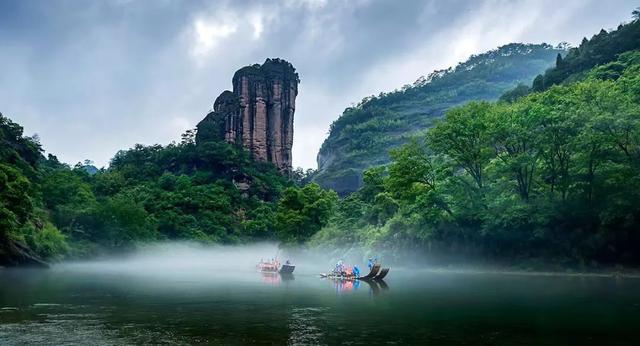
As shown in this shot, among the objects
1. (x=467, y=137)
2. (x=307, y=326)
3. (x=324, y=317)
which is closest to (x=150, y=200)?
(x=467, y=137)

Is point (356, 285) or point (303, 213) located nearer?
point (356, 285)

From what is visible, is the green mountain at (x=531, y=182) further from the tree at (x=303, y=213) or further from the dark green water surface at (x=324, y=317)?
the tree at (x=303, y=213)

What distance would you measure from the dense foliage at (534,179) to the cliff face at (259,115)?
310 ft

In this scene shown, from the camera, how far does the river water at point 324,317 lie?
14.1 m

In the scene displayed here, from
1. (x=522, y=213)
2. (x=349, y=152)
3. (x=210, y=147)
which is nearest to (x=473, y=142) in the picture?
(x=522, y=213)

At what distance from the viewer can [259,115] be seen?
5945 inches

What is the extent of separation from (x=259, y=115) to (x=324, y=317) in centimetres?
13549

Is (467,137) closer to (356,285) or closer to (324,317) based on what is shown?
(356,285)

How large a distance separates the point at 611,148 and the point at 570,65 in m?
54.5

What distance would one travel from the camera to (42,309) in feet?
66.2

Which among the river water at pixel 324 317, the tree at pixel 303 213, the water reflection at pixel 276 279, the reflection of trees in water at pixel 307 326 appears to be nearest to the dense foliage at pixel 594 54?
the tree at pixel 303 213

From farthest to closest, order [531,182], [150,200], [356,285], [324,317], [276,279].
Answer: [150,200]
[531,182]
[276,279]
[356,285]
[324,317]

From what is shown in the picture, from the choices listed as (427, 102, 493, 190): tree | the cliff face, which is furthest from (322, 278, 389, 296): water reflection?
the cliff face

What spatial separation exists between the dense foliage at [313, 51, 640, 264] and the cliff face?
310 ft
